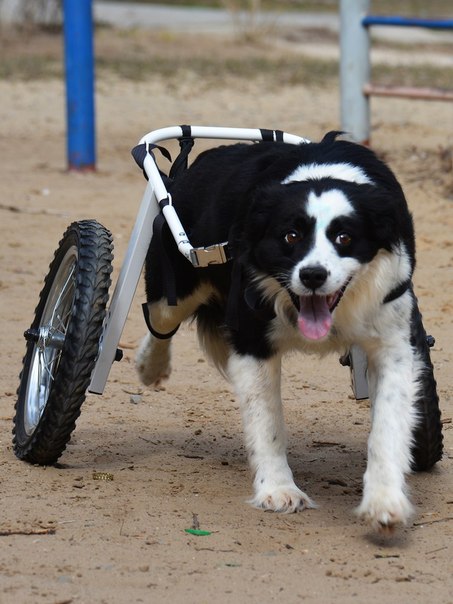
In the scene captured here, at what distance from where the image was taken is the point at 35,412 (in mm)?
4625

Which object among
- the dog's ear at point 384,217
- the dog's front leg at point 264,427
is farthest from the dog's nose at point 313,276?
the dog's front leg at point 264,427

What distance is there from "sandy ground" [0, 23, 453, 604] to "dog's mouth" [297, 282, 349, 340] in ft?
2.07

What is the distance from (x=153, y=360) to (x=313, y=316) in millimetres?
1388

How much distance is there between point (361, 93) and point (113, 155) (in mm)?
2359

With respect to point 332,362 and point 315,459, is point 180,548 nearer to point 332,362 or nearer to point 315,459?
point 315,459

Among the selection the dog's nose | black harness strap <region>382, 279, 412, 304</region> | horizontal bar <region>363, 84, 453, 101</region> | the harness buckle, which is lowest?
black harness strap <region>382, 279, 412, 304</region>

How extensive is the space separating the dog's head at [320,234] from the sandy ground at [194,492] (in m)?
0.67

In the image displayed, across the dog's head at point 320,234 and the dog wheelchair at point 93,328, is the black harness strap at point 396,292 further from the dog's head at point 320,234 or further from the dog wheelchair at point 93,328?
the dog wheelchair at point 93,328

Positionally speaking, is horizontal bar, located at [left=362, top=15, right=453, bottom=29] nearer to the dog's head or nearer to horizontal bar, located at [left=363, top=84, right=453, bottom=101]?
horizontal bar, located at [left=363, top=84, right=453, bottom=101]

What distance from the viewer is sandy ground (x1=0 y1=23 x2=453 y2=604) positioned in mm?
3488

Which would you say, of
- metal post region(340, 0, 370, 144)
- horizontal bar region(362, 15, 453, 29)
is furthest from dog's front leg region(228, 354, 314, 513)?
metal post region(340, 0, 370, 144)

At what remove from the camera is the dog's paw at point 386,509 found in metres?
3.70

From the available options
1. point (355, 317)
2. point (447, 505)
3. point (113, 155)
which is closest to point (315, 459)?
Answer: point (447, 505)

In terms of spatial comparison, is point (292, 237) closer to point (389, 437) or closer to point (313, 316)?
point (313, 316)
